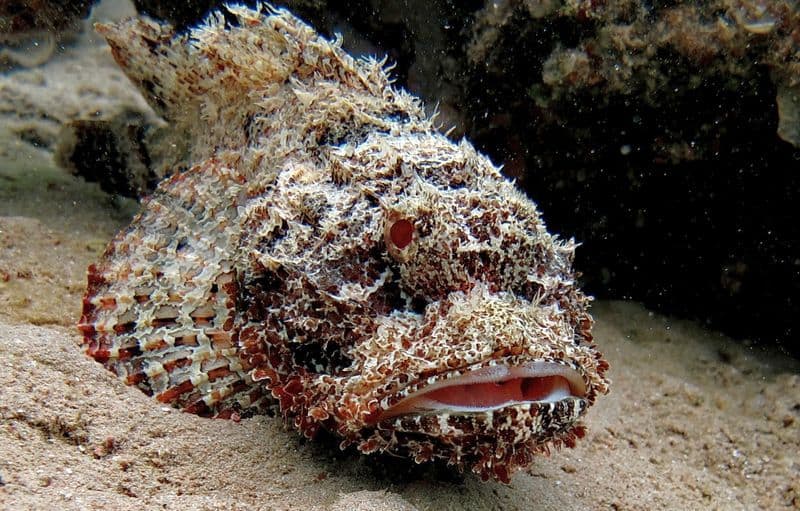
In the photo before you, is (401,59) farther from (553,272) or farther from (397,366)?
(397,366)

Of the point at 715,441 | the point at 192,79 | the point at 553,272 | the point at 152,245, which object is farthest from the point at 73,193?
the point at 715,441

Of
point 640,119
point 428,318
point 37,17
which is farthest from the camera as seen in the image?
point 37,17

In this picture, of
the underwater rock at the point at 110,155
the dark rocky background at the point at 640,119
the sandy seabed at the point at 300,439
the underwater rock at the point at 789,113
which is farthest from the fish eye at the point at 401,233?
the underwater rock at the point at 110,155

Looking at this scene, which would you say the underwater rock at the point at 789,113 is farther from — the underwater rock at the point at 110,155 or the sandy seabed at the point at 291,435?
the underwater rock at the point at 110,155

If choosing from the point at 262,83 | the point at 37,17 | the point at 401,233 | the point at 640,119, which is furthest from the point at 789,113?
the point at 37,17

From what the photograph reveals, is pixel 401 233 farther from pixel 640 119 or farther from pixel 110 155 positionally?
pixel 110 155

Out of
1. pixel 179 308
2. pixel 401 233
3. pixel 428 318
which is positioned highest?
pixel 401 233
